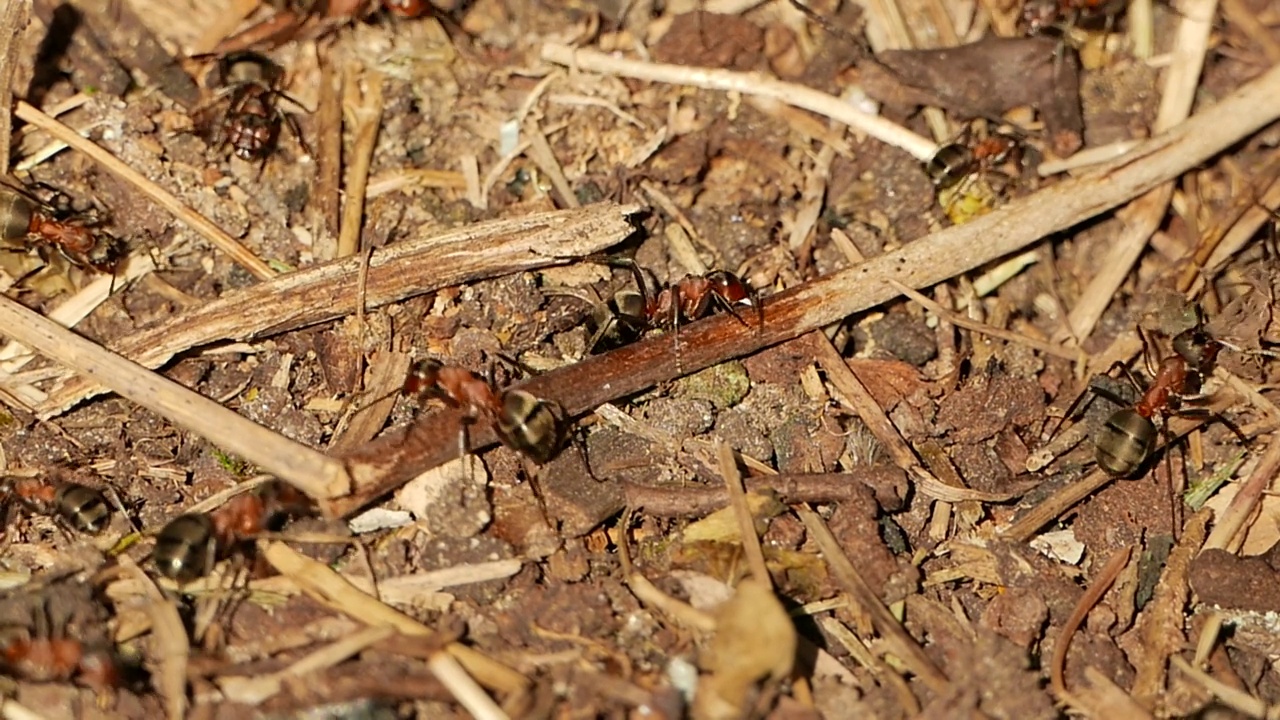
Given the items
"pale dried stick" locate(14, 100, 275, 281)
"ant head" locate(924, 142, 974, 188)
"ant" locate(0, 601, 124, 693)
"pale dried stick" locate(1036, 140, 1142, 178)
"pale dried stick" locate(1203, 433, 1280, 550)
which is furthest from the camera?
"pale dried stick" locate(1036, 140, 1142, 178)

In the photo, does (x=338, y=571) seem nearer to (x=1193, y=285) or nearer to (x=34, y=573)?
(x=34, y=573)

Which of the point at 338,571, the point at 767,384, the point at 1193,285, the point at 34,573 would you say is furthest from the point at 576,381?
the point at 1193,285

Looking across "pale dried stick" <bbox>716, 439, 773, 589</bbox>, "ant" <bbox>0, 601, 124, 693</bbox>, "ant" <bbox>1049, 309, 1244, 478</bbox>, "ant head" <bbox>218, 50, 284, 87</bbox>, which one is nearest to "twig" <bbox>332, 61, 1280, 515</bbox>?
"pale dried stick" <bbox>716, 439, 773, 589</bbox>

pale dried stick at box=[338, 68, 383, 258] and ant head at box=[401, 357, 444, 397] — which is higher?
pale dried stick at box=[338, 68, 383, 258]

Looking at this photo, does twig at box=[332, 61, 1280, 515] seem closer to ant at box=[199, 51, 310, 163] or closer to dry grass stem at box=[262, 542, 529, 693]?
dry grass stem at box=[262, 542, 529, 693]

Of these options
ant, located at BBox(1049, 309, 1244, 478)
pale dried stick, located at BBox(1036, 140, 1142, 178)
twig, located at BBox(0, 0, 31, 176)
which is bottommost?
ant, located at BBox(1049, 309, 1244, 478)

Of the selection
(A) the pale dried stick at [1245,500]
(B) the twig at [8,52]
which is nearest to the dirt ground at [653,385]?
(A) the pale dried stick at [1245,500]
